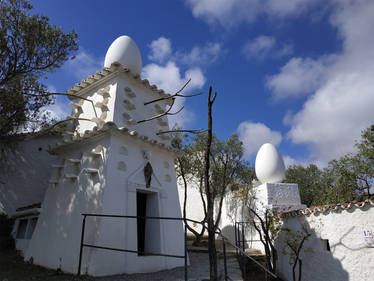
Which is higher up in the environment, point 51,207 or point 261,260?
point 51,207

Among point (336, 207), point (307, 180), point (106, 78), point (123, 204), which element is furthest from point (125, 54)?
point (307, 180)

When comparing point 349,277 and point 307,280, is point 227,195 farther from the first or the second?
point 349,277

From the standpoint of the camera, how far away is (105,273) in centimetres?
602

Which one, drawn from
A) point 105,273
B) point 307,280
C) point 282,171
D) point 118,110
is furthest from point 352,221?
point 118,110

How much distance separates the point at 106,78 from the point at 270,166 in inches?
294

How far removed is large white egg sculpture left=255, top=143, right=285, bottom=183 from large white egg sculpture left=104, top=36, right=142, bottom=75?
6394mm

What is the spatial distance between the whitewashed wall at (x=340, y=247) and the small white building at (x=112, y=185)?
3726 mm

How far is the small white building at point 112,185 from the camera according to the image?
260 inches

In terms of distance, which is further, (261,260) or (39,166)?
(39,166)

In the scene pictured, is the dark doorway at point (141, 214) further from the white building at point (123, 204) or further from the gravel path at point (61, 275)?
the gravel path at point (61, 275)

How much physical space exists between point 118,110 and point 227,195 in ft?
30.5

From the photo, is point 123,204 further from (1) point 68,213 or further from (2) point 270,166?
(2) point 270,166

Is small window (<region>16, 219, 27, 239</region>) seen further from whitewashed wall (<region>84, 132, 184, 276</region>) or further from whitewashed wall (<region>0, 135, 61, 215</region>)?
whitewashed wall (<region>84, 132, 184, 276</region>)

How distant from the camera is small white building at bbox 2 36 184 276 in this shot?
660cm
